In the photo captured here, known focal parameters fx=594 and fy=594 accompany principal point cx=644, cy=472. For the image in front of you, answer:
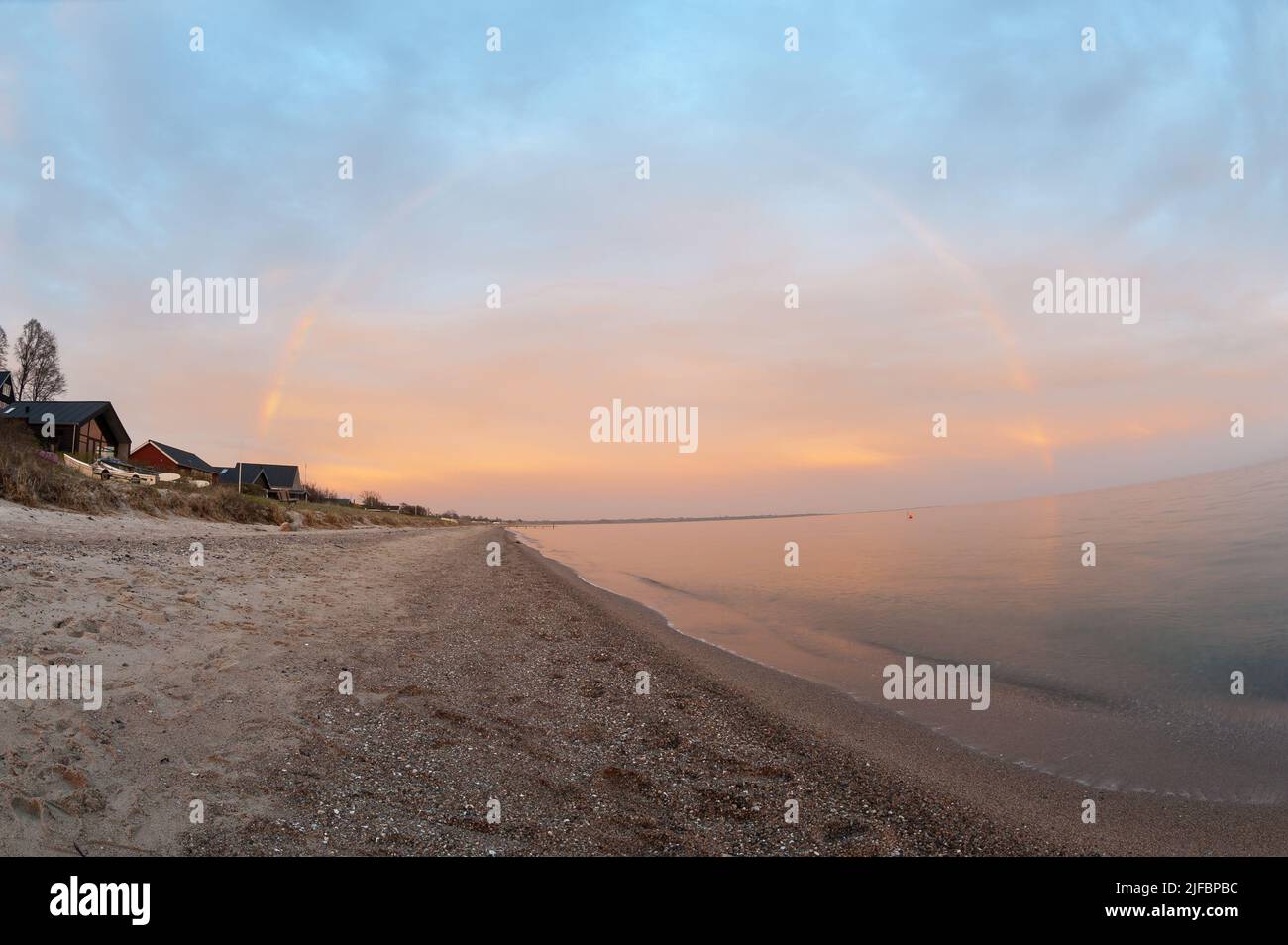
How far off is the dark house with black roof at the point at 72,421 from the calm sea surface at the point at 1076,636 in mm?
63090

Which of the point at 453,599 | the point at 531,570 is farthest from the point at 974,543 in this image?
the point at 453,599

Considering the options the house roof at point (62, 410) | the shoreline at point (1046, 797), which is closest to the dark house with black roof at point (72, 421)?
the house roof at point (62, 410)

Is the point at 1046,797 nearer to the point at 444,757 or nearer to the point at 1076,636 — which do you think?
the point at 444,757

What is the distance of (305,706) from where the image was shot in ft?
26.3

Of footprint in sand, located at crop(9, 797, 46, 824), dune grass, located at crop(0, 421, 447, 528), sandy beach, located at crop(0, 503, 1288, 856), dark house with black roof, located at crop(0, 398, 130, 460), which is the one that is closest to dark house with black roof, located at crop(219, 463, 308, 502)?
dark house with black roof, located at crop(0, 398, 130, 460)

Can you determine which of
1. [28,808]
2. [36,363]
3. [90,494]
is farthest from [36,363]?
[28,808]

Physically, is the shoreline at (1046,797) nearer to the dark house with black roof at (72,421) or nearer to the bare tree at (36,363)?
the dark house with black roof at (72,421)

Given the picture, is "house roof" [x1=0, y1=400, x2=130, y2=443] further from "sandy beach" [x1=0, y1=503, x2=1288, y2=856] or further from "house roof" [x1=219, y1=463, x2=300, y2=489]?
"sandy beach" [x1=0, y1=503, x2=1288, y2=856]

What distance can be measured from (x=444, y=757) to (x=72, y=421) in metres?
80.1

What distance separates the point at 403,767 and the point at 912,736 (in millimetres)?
7337

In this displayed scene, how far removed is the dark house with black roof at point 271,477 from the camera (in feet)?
311
